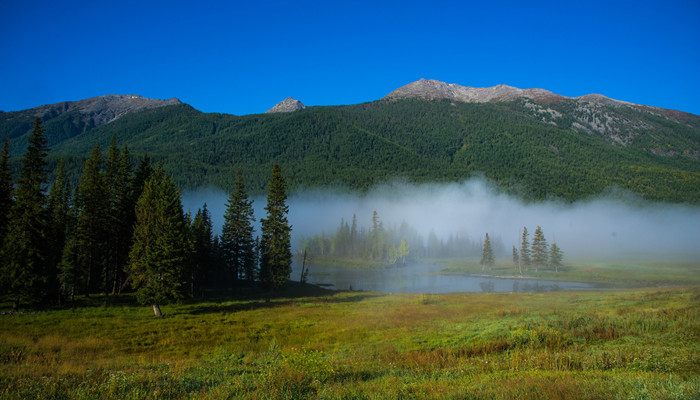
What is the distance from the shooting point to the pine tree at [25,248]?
30672 mm

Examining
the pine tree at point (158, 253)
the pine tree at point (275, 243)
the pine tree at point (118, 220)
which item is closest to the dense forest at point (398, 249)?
the pine tree at point (275, 243)

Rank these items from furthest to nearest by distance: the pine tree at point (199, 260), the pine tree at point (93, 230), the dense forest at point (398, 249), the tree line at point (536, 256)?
the dense forest at point (398, 249) < the tree line at point (536, 256) < the pine tree at point (199, 260) < the pine tree at point (93, 230)

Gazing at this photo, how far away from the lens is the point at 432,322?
3212 centimetres

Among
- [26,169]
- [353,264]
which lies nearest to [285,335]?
[26,169]

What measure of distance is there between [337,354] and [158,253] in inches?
957

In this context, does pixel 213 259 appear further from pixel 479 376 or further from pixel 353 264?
pixel 353 264

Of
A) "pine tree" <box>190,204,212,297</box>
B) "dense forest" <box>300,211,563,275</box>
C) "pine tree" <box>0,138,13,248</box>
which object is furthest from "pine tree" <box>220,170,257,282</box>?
"dense forest" <box>300,211,563,275</box>

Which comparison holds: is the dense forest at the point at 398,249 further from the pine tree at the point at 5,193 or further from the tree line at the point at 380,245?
the pine tree at the point at 5,193

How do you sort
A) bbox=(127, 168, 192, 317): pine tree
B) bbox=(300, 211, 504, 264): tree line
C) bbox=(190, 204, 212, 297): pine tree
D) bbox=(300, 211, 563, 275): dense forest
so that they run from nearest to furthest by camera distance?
1. bbox=(127, 168, 192, 317): pine tree
2. bbox=(190, 204, 212, 297): pine tree
3. bbox=(300, 211, 563, 275): dense forest
4. bbox=(300, 211, 504, 264): tree line

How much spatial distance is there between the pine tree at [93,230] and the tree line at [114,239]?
0.35 ft

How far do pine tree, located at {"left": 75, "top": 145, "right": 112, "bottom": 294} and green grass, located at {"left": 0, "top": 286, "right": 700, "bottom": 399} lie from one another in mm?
5901

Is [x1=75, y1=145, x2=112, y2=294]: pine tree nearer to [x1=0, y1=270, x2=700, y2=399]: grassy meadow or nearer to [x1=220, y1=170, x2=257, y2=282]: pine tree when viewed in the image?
[x1=0, y1=270, x2=700, y2=399]: grassy meadow

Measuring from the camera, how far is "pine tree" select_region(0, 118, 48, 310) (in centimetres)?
3067

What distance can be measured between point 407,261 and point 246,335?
450 ft
